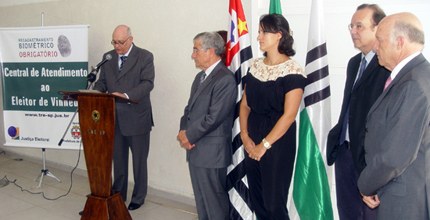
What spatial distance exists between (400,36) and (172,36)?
104 inches

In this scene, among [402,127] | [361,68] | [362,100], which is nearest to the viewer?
[402,127]

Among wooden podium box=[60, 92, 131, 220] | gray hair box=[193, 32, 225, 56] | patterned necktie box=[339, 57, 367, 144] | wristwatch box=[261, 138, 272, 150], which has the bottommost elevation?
wooden podium box=[60, 92, 131, 220]

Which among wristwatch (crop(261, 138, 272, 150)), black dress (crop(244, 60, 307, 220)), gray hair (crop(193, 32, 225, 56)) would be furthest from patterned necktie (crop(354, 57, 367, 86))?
gray hair (crop(193, 32, 225, 56))

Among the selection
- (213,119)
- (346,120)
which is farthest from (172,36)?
(346,120)

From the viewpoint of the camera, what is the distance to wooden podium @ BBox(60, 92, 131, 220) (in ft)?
9.96

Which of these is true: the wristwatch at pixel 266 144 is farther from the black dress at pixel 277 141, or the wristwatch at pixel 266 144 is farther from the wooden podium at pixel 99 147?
the wooden podium at pixel 99 147

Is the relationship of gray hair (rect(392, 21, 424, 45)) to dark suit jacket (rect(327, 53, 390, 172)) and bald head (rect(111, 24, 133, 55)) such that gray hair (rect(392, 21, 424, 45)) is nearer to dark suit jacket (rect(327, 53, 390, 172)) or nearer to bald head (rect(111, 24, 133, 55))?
dark suit jacket (rect(327, 53, 390, 172))

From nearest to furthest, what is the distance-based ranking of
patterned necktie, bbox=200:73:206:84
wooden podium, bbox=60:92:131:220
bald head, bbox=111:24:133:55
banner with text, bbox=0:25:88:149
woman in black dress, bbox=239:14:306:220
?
woman in black dress, bbox=239:14:306:220 < patterned necktie, bbox=200:73:206:84 < wooden podium, bbox=60:92:131:220 < bald head, bbox=111:24:133:55 < banner with text, bbox=0:25:88:149

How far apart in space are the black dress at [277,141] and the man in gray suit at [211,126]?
22 centimetres

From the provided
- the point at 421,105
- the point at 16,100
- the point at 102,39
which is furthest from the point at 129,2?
the point at 421,105

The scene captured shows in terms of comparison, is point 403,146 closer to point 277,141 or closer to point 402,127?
point 402,127

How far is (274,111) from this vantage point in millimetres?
2475

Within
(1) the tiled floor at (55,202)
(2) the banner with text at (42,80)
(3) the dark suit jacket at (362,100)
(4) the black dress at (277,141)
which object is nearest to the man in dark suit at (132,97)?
(1) the tiled floor at (55,202)

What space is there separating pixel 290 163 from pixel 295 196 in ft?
1.05
